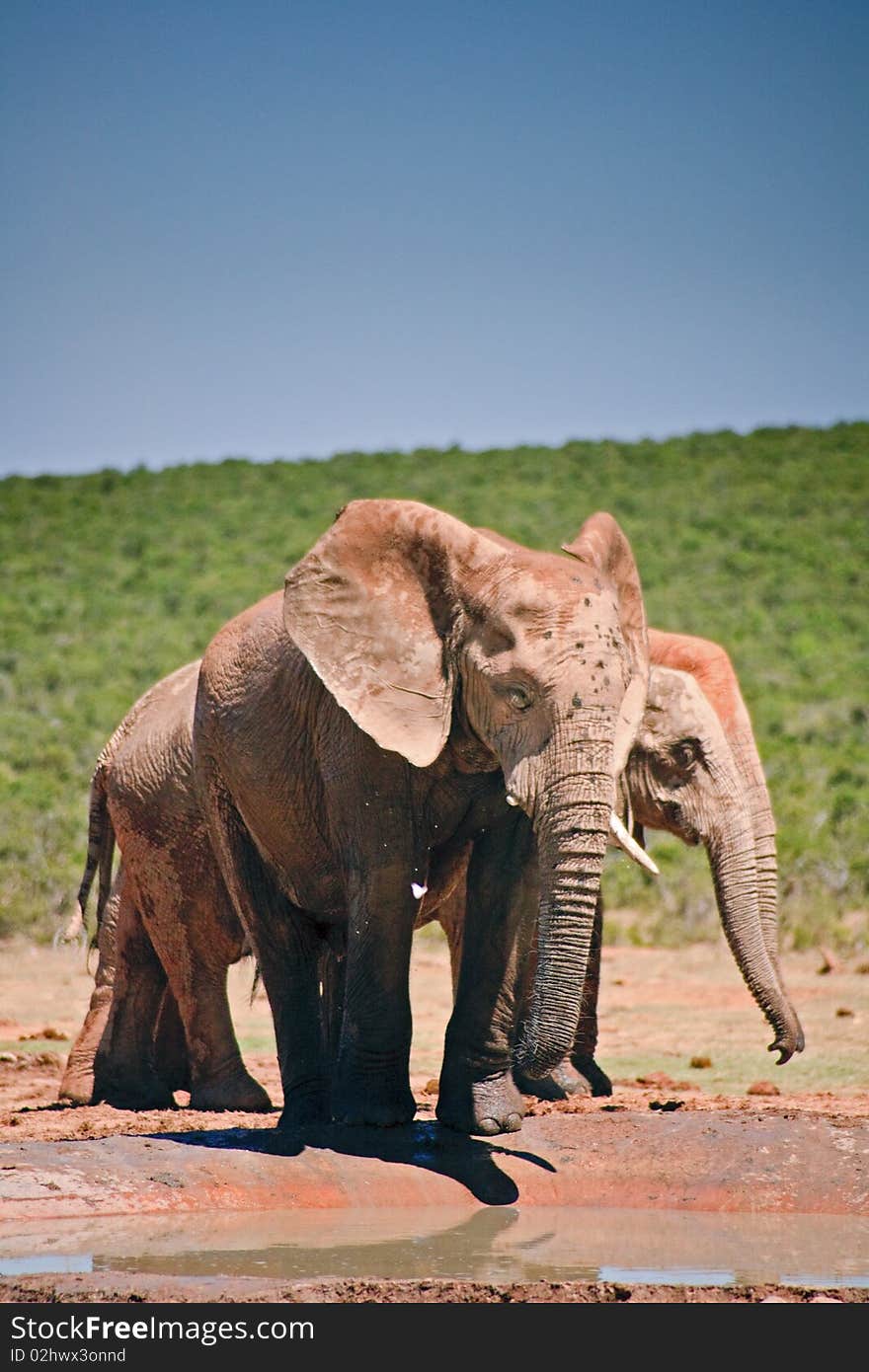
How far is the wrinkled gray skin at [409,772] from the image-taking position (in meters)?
7.57

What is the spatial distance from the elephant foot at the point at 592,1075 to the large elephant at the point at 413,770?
222cm

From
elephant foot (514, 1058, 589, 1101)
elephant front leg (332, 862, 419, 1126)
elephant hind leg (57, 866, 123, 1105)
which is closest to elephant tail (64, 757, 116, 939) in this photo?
elephant hind leg (57, 866, 123, 1105)

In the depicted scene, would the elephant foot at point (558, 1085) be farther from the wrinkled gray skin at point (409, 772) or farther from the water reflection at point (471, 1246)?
the water reflection at point (471, 1246)

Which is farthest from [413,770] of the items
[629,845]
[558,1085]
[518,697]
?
[558,1085]

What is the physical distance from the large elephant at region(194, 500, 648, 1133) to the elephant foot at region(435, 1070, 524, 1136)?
10 mm

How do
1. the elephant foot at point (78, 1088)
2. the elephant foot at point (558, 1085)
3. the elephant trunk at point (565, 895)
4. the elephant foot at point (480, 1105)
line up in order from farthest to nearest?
the elephant foot at point (78, 1088)
the elephant foot at point (558, 1085)
the elephant foot at point (480, 1105)
the elephant trunk at point (565, 895)

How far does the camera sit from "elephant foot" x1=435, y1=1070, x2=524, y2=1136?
8.59 metres

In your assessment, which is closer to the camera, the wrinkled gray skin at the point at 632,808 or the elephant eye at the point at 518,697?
the elephant eye at the point at 518,697

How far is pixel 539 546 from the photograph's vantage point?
149ft

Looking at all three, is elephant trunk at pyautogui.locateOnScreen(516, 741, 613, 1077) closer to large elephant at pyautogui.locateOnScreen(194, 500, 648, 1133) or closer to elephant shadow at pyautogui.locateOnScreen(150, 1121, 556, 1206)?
Result: large elephant at pyautogui.locateOnScreen(194, 500, 648, 1133)

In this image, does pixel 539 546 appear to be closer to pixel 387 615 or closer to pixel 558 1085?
pixel 558 1085

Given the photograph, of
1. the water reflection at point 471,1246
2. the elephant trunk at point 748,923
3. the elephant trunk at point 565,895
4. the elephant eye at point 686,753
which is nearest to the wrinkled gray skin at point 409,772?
the elephant trunk at point 565,895

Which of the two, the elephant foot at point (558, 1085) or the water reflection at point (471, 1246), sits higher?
the elephant foot at point (558, 1085)
